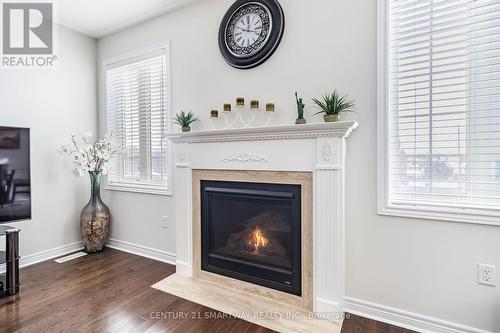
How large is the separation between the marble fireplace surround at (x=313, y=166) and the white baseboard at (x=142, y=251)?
2.45 feet

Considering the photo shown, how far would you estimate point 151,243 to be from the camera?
10.4 feet

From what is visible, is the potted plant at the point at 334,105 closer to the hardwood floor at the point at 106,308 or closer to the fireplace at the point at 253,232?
the fireplace at the point at 253,232

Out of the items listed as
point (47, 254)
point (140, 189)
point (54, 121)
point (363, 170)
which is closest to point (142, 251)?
point (140, 189)

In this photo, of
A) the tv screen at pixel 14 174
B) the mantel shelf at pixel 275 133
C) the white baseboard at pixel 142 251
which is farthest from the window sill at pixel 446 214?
the tv screen at pixel 14 174

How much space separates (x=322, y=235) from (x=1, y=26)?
12.3 feet

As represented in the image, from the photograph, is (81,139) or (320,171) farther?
(81,139)

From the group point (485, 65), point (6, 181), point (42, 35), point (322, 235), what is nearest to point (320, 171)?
point (322, 235)

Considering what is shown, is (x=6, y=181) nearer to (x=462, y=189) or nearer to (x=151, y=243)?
(x=151, y=243)

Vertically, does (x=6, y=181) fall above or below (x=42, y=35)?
below

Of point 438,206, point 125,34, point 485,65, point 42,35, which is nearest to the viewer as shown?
point 485,65

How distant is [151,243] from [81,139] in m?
1.63

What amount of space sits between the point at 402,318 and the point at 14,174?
360 centimetres

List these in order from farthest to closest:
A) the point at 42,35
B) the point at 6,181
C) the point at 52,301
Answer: the point at 42,35 → the point at 6,181 → the point at 52,301

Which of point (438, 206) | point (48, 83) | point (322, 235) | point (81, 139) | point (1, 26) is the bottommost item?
point (322, 235)
